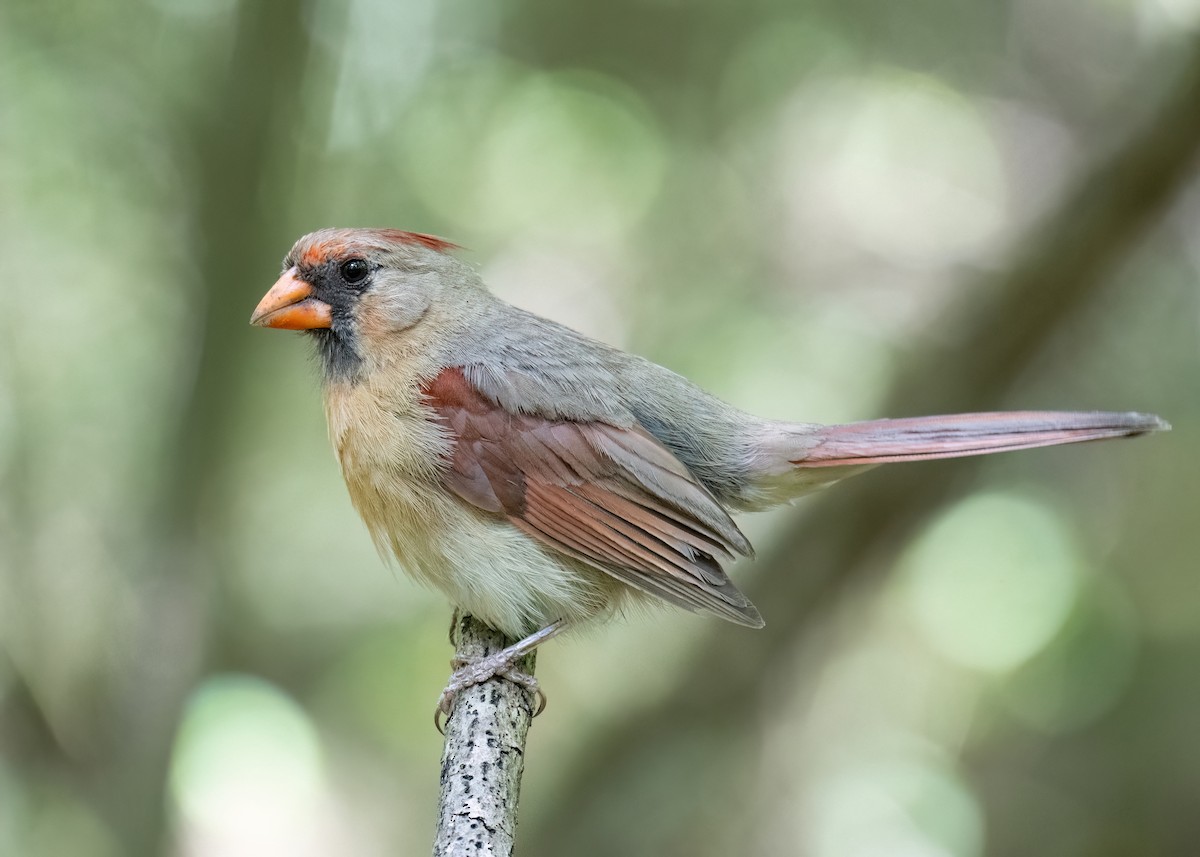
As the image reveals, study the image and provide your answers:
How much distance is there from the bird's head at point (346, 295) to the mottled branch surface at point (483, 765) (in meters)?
0.95

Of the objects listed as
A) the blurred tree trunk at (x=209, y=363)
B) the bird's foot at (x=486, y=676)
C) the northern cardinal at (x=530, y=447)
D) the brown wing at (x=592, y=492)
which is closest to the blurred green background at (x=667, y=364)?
the blurred tree trunk at (x=209, y=363)

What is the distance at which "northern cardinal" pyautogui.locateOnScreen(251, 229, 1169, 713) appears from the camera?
10.0ft

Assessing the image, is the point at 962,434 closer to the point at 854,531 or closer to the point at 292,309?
the point at 854,531

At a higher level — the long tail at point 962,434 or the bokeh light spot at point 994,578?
the long tail at point 962,434

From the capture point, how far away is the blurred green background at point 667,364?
4.82m

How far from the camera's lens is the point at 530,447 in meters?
3.14

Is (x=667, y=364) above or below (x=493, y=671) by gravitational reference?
above

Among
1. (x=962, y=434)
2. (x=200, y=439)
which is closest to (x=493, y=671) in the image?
(x=962, y=434)

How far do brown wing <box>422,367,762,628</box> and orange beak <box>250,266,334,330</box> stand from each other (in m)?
0.41

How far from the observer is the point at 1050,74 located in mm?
5664

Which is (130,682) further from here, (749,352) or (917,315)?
(917,315)

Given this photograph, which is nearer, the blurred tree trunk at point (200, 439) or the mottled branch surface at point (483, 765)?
the mottled branch surface at point (483, 765)

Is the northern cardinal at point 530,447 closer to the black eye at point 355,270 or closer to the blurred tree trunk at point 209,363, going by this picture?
the black eye at point 355,270

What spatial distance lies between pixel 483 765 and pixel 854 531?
260cm
